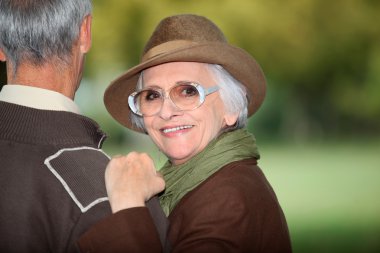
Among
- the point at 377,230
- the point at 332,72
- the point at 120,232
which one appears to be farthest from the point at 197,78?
the point at 332,72

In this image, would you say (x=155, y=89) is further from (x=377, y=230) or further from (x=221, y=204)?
(x=377, y=230)

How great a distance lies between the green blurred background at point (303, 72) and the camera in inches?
997

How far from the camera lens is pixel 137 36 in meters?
27.3

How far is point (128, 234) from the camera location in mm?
2709

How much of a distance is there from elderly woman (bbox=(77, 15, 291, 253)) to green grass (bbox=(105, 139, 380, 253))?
486 millimetres

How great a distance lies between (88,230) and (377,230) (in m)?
11.7

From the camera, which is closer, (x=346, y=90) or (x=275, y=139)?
(x=346, y=90)

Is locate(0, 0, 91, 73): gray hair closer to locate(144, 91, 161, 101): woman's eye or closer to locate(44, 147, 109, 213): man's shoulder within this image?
locate(44, 147, 109, 213): man's shoulder

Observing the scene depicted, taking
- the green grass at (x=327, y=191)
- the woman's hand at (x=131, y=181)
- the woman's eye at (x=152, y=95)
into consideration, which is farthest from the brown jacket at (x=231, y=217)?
the green grass at (x=327, y=191)

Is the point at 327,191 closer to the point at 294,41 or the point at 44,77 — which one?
the point at 294,41

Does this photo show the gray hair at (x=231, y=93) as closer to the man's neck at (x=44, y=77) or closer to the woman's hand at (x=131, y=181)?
the woman's hand at (x=131, y=181)

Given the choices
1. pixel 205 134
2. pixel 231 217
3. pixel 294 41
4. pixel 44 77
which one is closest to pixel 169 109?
pixel 205 134

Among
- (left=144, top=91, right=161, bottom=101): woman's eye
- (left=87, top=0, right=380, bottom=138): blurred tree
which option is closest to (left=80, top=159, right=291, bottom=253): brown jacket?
(left=144, top=91, right=161, bottom=101): woman's eye

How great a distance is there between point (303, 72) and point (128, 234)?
99.2 ft
